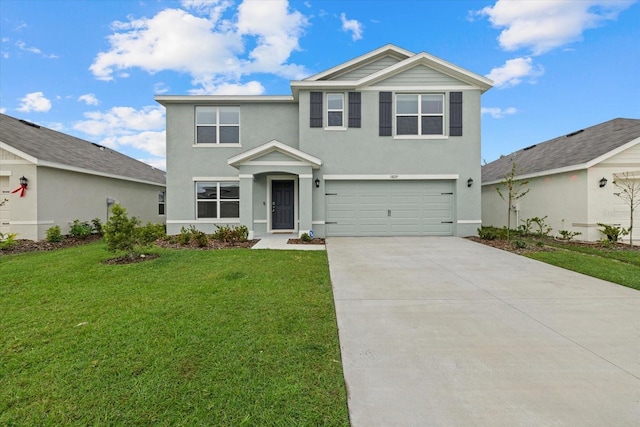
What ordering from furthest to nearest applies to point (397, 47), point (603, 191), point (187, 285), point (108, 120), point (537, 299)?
point (108, 120), point (397, 47), point (603, 191), point (187, 285), point (537, 299)

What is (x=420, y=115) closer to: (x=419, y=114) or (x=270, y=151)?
(x=419, y=114)

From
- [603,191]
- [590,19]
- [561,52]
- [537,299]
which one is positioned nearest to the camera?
[537,299]

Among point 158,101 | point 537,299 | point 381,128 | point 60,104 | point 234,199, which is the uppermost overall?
point 60,104

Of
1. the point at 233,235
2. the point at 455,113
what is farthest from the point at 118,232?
the point at 455,113

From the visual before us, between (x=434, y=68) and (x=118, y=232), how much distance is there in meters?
12.1

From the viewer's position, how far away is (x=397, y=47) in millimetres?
12867

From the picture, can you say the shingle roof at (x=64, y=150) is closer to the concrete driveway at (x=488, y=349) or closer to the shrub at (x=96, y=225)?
the shrub at (x=96, y=225)

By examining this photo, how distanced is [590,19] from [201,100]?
15955mm

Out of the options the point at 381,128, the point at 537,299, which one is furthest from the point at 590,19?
the point at 537,299

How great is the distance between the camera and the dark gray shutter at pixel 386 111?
39.4 feet

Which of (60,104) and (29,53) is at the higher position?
(29,53)

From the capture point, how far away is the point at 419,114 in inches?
476

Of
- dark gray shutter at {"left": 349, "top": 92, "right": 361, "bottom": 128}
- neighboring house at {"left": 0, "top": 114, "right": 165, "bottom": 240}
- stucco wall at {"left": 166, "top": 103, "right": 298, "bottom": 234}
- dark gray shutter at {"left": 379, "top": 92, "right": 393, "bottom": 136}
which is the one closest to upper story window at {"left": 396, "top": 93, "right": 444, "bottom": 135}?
dark gray shutter at {"left": 379, "top": 92, "right": 393, "bottom": 136}

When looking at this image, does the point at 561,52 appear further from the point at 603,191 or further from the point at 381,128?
the point at 381,128
